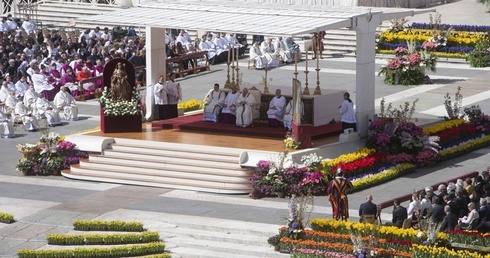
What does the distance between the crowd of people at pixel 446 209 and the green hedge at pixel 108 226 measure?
17.7 feet

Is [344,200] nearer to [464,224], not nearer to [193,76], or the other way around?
[464,224]

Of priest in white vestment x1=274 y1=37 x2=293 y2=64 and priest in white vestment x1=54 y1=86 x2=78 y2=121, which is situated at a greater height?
priest in white vestment x1=274 y1=37 x2=293 y2=64

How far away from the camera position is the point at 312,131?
128ft

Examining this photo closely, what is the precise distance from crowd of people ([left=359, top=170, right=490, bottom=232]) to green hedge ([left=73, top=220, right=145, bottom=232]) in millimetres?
5395

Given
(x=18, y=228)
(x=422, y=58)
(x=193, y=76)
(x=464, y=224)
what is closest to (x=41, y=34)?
(x=193, y=76)

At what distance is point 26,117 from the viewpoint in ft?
145

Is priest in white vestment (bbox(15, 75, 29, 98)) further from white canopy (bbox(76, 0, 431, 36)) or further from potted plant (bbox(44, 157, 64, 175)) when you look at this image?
potted plant (bbox(44, 157, 64, 175))

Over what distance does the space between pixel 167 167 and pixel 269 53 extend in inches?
766

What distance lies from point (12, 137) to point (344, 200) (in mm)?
14897

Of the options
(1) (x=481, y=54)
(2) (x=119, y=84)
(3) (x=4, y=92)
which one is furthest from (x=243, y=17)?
(1) (x=481, y=54)

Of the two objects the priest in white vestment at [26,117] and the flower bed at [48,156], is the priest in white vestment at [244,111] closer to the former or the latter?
the flower bed at [48,156]

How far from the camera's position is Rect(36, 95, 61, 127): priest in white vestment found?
44.9 m

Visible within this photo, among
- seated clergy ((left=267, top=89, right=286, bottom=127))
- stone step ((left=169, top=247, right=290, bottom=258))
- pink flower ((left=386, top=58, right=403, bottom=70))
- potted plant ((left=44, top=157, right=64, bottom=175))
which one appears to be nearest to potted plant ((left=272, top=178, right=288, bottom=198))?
stone step ((left=169, top=247, right=290, bottom=258))

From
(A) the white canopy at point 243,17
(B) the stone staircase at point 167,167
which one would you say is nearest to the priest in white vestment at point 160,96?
(A) the white canopy at point 243,17
